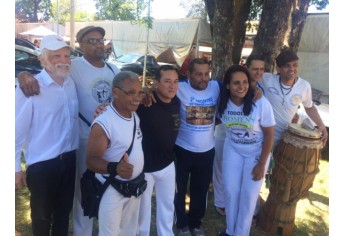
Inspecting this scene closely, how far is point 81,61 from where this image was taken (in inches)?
114

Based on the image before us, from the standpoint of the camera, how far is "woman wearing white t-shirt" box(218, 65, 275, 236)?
3.04 meters

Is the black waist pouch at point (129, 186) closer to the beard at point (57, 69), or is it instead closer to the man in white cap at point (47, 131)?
the man in white cap at point (47, 131)

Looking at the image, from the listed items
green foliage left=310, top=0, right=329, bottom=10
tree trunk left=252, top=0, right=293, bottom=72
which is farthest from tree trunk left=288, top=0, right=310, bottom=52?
green foliage left=310, top=0, right=329, bottom=10

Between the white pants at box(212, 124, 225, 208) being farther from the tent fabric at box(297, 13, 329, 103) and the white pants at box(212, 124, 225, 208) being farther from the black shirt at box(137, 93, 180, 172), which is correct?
the tent fabric at box(297, 13, 329, 103)

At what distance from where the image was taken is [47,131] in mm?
2547

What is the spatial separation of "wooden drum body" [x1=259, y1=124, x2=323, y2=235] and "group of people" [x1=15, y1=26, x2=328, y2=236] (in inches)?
7.3

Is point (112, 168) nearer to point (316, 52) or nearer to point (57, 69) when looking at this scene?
point (57, 69)

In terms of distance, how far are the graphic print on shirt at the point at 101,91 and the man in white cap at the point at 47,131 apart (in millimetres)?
196

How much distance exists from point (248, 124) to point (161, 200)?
1102mm

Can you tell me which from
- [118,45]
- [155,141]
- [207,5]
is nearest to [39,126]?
[155,141]

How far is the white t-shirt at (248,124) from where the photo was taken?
119 inches
